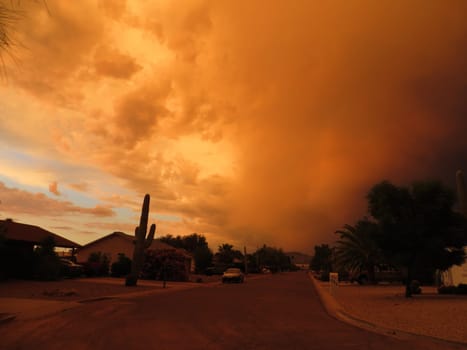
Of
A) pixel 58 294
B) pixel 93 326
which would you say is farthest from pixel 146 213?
pixel 93 326

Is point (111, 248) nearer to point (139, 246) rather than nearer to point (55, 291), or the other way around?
point (139, 246)

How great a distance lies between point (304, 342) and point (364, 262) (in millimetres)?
36264

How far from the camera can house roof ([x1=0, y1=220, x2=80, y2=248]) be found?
106 feet

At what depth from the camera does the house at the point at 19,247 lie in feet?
97.1

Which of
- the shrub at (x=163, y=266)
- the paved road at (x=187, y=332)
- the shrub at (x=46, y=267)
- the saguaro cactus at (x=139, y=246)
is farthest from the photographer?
the shrub at (x=163, y=266)

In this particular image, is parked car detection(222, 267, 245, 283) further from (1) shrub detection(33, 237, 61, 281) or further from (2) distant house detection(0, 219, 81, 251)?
(1) shrub detection(33, 237, 61, 281)

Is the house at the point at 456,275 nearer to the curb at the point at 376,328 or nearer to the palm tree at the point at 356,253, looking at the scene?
the palm tree at the point at 356,253

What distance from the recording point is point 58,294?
64.7 feet

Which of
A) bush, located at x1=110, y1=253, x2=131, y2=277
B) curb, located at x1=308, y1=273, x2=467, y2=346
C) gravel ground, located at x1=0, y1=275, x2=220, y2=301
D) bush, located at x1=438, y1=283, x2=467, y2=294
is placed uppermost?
bush, located at x1=110, y1=253, x2=131, y2=277

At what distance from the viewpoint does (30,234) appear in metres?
35.2

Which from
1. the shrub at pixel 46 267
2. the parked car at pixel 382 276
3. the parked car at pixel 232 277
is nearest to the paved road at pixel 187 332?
the shrub at pixel 46 267

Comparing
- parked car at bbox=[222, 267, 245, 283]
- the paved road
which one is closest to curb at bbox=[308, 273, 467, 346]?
the paved road

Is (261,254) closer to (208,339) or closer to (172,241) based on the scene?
(172,241)

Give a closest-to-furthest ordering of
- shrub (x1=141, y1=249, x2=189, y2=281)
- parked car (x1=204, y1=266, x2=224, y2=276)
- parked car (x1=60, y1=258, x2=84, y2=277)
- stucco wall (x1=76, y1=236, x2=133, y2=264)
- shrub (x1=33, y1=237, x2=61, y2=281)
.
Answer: shrub (x1=33, y1=237, x2=61, y2=281) < parked car (x1=60, y1=258, x2=84, y2=277) < shrub (x1=141, y1=249, x2=189, y2=281) < stucco wall (x1=76, y1=236, x2=133, y2=264) < parked car (x1=204, y1=266, x2=224, y2=276)
